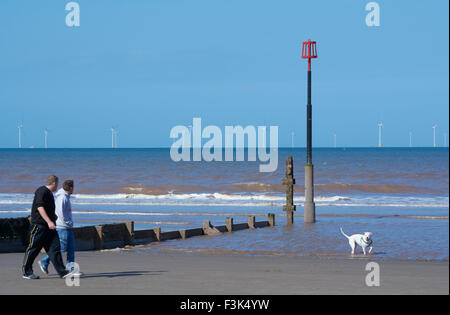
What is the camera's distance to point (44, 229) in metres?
12.8

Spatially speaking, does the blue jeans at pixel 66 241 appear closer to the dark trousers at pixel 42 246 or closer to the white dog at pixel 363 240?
the dark trousers at pixel 42 246

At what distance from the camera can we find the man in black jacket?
1259cm

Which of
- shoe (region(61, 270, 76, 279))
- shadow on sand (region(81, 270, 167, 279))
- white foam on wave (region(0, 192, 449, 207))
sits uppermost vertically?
shoe (region(61, 270, 76, 279))

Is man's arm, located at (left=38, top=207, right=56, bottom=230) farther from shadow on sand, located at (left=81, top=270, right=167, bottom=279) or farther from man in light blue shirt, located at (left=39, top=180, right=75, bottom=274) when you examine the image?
shadow on sand, located at (left=81, top=270, right=167, bottom=279)

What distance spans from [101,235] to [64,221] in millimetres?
5583

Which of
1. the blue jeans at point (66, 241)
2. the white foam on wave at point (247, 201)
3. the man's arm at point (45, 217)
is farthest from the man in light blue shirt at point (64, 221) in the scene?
the white foam on wave at point (247, 201)

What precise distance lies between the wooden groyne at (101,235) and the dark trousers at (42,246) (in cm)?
481

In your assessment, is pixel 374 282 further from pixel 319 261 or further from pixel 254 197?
pixel 254 197

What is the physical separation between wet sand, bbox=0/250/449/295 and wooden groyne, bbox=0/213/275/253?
Answer: 0.90m

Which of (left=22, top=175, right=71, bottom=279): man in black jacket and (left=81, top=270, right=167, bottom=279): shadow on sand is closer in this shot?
(left=22, top=175, right=71, bottom=279): man in black jacket

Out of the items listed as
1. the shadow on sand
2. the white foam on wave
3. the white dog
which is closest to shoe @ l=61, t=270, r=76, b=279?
the shadow on sand

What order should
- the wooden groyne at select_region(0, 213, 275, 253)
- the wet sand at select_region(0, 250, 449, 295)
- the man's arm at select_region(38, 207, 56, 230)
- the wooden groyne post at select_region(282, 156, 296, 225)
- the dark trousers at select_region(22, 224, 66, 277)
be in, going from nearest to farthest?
the wet sand at select_region(0, 250, 449, 295), the man's arm at select_region(38, 207, 56, 230), the dark trousers at select_region(22, 224, 66, 277), the wooden groyne at select_region(0, 213, 275, 253), the wooden groyne post at select_region(282, 156, 296, 225)

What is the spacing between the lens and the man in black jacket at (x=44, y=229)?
12586 mm

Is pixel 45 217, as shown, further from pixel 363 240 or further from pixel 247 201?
pixel 247 201
